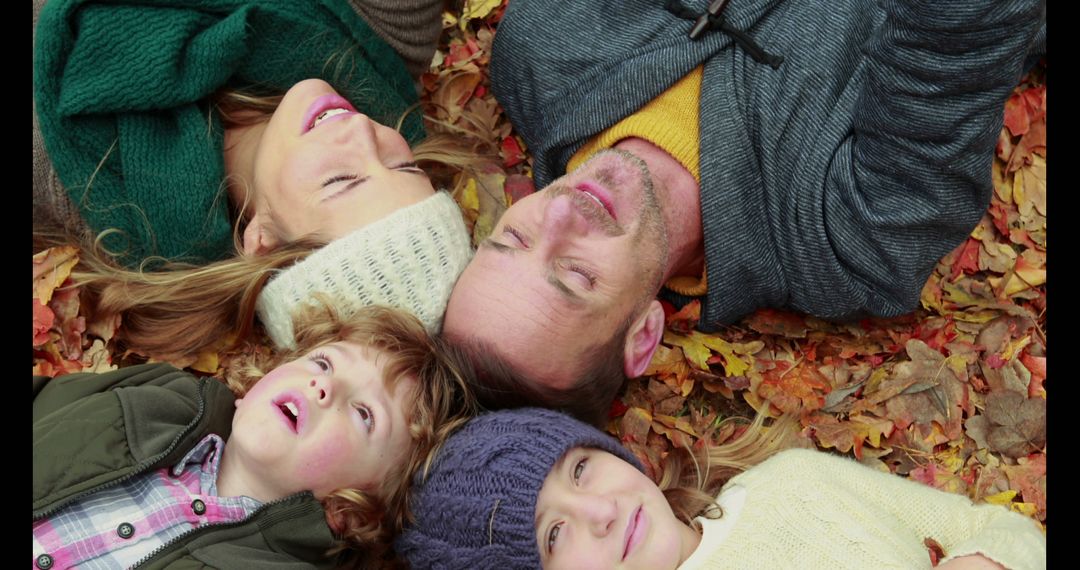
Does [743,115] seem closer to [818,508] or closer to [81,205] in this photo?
[818,508]

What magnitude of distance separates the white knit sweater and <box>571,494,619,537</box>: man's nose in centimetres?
28

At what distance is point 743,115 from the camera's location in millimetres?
3496

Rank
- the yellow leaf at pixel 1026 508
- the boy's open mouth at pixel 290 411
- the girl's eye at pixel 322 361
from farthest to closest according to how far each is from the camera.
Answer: the yellow leaf at pixel 1026 508
the girl's eye at pixel 322 361
the boy's open mouth at pixel 290 411

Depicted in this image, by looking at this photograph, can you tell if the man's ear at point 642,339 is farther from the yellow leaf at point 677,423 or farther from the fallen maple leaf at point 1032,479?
the fallen maple leaf at point 1032,479

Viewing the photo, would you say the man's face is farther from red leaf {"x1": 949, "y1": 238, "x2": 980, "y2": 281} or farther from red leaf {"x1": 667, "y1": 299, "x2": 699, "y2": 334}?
red leaf {"x1": 949, "y1": 238, "x2": 980, "y2": 281}

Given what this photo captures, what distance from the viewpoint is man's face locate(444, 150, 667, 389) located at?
3.05 meters

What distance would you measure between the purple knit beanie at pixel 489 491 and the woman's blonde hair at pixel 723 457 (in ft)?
1.50

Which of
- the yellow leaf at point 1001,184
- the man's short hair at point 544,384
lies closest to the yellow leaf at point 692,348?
the man's short hair at point 544,384

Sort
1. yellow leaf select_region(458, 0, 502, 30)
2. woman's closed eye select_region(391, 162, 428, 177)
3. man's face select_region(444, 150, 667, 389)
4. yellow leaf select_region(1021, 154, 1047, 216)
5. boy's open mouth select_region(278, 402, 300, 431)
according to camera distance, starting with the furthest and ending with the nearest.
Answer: yellow leaf select_region(458, 0, 502, 30) < yellow leaf select_region(1021, 154, 1047, 216) < woman's closed eye select_region(391, 162, 428, 177) < man's face select_region(444, 150, 667, 389) < boy's open mouth select_region(278, 402, 300, 431)

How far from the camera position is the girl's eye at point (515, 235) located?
3.18 metres

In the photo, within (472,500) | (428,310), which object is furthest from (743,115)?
(472,500)

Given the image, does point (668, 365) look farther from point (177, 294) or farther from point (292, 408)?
point (177, 294)

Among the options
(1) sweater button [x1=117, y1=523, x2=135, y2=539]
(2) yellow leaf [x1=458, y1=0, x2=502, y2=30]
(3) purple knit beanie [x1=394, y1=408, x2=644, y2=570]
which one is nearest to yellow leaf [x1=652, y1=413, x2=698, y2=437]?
(3) purple knit beanie [x1=394, y1=408, x2=644, y2=570]

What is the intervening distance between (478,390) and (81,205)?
154 cm
